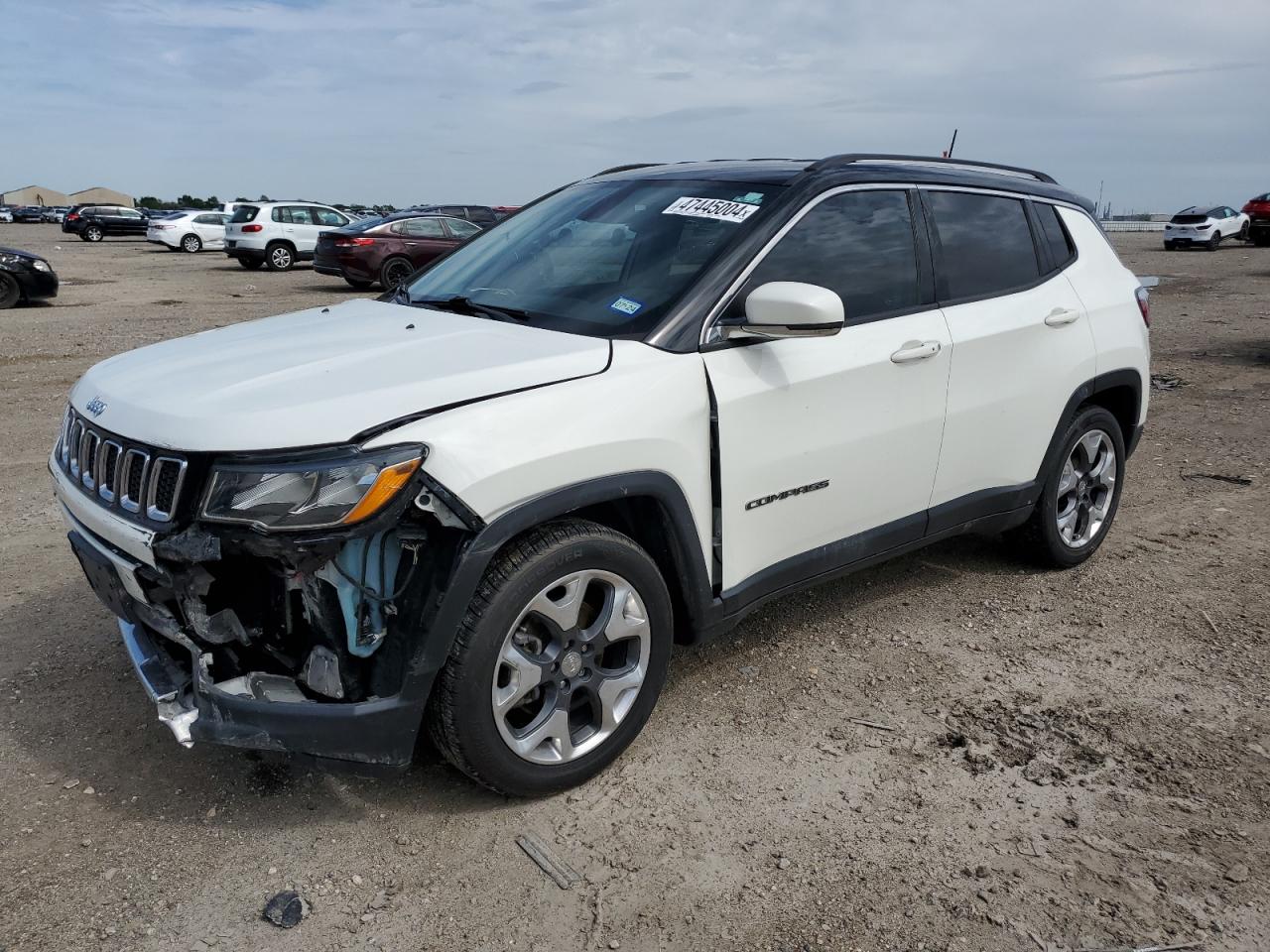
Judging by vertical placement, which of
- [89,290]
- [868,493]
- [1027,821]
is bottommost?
[89,290]

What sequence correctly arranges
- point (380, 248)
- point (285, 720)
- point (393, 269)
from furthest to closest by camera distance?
point (393, 269)
point (380, 248)
point (285, 720)

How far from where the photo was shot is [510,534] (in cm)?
264

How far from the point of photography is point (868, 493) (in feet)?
11.9

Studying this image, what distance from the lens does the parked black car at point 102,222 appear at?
41.4 meters

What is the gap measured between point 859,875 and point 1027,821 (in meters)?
0.59

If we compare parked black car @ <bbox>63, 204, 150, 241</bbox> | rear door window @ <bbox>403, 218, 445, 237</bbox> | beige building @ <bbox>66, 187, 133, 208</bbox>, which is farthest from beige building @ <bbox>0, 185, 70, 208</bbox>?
rear door window @ <bbox>403, 218, 445, 237</bbox>

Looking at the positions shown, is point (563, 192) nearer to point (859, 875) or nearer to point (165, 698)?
point (165, 698)

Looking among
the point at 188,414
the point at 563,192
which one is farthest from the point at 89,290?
the point at 188,414

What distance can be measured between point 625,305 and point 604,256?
0.40m

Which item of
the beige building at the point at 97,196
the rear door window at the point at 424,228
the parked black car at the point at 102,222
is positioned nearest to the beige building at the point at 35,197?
the beige building at the point at 97,196

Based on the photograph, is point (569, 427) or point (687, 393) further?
point (687, 393)

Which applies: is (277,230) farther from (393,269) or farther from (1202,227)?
(1202,227)

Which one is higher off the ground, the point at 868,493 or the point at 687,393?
the point at 687,393

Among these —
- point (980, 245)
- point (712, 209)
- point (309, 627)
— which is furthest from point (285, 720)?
point (980, 245)
